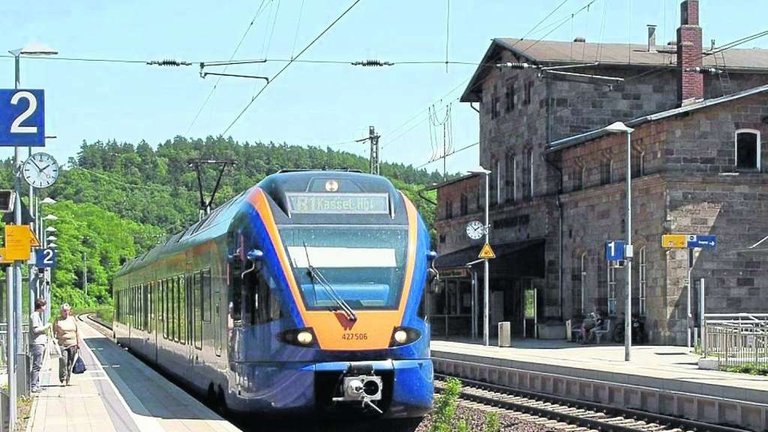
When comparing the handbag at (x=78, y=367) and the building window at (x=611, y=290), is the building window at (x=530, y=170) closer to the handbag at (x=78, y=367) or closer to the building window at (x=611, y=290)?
the building window at (x=611, y=290)

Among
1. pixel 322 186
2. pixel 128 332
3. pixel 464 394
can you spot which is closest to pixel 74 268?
pixel 128 332

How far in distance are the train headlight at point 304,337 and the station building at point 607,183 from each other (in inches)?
716

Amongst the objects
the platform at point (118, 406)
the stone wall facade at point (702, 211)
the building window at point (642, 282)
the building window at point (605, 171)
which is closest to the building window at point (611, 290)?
the building window at point (642, 282)

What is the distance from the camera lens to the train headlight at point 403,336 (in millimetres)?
14727

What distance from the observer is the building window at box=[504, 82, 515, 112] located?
51.2m

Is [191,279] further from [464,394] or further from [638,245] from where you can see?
[638,245]

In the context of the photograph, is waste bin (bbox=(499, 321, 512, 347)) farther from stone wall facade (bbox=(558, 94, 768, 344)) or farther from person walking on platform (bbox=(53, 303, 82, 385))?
person walking on platform (bbox=(53, 303, 82, 385))

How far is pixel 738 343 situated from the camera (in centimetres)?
2564

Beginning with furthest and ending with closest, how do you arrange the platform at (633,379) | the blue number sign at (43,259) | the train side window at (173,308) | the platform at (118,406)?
1. the blue number sign at (43,259)
2. the train side window at (173,308)
3. the platform at (633,379)
4. the platform at (118,406)

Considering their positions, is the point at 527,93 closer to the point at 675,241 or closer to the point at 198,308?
the point at 675,241

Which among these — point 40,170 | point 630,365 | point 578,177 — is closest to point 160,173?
point 578,177

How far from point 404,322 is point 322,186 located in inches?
81.7

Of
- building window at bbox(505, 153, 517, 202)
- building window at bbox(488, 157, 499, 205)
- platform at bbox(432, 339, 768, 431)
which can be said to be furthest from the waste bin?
building window at bbox(488, 157, 499, 205)

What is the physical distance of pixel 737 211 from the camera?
38188mm
